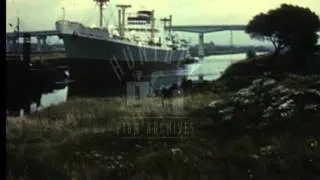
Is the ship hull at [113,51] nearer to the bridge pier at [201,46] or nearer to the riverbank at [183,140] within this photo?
the bridge pier at [201,46]

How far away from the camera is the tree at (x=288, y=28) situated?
5867 mm

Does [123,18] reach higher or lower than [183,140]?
higher

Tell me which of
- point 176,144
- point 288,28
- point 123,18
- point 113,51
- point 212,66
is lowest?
point 176,144

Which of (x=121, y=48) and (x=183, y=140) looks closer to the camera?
(x=183, y=140)

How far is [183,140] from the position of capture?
5.55 metres

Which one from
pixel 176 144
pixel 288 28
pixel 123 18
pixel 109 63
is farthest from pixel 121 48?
pixel 288 28

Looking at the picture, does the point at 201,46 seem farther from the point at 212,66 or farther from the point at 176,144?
the point at 176,144

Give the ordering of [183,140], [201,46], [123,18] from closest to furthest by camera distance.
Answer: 1. [183,140]
2. [123,18]
3. [201,46]

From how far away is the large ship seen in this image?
5.91m

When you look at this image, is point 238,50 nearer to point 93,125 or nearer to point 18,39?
point 93,125

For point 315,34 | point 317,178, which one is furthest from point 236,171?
point 315,34

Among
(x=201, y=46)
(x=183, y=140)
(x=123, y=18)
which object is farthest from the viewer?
(x=201, y=46)

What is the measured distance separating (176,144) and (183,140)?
8 cm

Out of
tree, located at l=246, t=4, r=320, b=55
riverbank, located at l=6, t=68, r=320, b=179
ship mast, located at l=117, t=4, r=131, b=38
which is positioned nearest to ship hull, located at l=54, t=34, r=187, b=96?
ship mast, located at l=117, t=4, r=131, b=38
